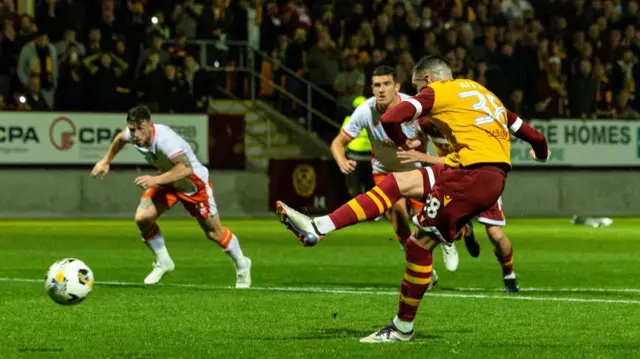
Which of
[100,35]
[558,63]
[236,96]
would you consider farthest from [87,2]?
[558,63]

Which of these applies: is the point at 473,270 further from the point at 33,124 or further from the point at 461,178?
the point at 33,124

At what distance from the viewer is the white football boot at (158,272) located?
1405 cm

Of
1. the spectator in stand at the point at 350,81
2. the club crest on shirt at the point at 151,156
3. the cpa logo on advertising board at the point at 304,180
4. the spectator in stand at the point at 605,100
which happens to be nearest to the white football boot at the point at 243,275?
the club crest on shirt at the point at 151,156

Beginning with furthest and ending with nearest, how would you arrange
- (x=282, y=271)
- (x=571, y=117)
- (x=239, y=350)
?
(x=571, y=117) → (x=282, y=271) → (x=239, y=350)

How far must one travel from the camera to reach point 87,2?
87.1 feet

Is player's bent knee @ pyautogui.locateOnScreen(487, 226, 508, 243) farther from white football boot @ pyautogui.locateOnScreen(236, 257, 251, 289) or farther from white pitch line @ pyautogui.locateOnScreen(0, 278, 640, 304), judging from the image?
white football boot @ pyautogui.locateOnScreen(236, 257, 251, 289)

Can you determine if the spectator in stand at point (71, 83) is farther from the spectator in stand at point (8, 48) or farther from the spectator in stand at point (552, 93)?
the spectator in stand at point (552, 93)

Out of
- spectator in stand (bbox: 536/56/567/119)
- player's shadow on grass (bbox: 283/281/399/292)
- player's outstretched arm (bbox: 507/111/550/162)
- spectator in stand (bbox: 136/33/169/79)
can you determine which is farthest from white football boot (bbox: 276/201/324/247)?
spectator in stand (bbox: 536/56/567/119)

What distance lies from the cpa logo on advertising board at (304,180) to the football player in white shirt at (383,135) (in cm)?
1454

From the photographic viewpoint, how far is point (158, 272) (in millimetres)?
14164

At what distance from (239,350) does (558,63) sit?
2369cm

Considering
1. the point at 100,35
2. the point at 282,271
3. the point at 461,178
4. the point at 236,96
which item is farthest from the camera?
the point at 236,96

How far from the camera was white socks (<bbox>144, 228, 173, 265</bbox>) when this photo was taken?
14258 mm

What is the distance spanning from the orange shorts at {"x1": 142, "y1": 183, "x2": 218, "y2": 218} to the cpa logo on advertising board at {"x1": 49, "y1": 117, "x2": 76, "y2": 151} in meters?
13.6
